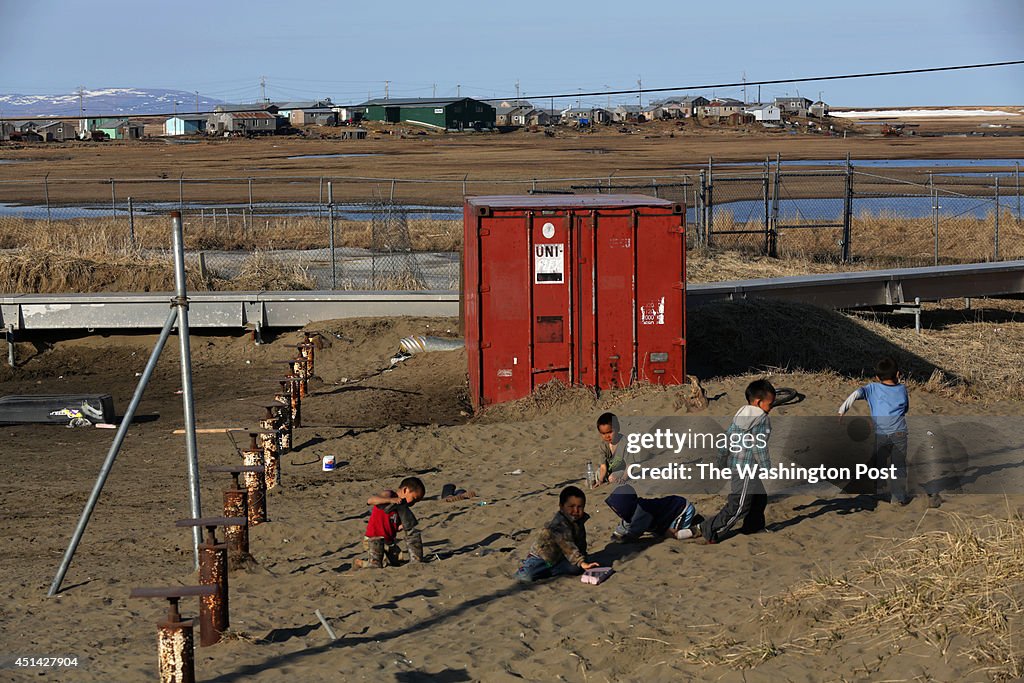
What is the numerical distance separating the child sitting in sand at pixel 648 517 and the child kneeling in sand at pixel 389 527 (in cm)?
149

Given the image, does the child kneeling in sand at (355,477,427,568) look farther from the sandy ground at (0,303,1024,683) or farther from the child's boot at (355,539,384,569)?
the sandy ground at (0,303,1024,683)

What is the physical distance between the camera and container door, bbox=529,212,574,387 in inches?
593

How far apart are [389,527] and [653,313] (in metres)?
6.83

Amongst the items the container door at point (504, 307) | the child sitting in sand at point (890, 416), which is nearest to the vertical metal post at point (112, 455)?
the child sitting in sand at point (890, 416)

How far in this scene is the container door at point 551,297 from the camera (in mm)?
15055

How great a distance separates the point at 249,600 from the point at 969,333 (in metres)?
17.2

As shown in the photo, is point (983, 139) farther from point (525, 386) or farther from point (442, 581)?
point (442, 581)

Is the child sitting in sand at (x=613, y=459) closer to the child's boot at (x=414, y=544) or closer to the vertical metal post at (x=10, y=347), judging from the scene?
the child's boot at (x=414, y=544)

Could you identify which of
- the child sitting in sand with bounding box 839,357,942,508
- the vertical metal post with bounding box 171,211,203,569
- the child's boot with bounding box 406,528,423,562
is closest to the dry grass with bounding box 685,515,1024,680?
the child sitting in sand with bounding box 839,357,942,508

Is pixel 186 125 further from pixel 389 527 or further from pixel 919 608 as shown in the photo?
pixel 919 608

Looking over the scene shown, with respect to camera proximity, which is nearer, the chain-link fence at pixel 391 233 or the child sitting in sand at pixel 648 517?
the child sitting in sand at pixel 648 517

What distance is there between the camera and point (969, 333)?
22.4m

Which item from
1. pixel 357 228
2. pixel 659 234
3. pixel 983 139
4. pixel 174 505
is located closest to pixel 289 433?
pixel 174 505

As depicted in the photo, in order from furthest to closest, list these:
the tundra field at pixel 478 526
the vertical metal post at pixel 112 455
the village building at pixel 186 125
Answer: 1. the village building at pixel 186 125
2. the vertical metal post at pixel 112 455
3. the tundra field at pixel 478 526
